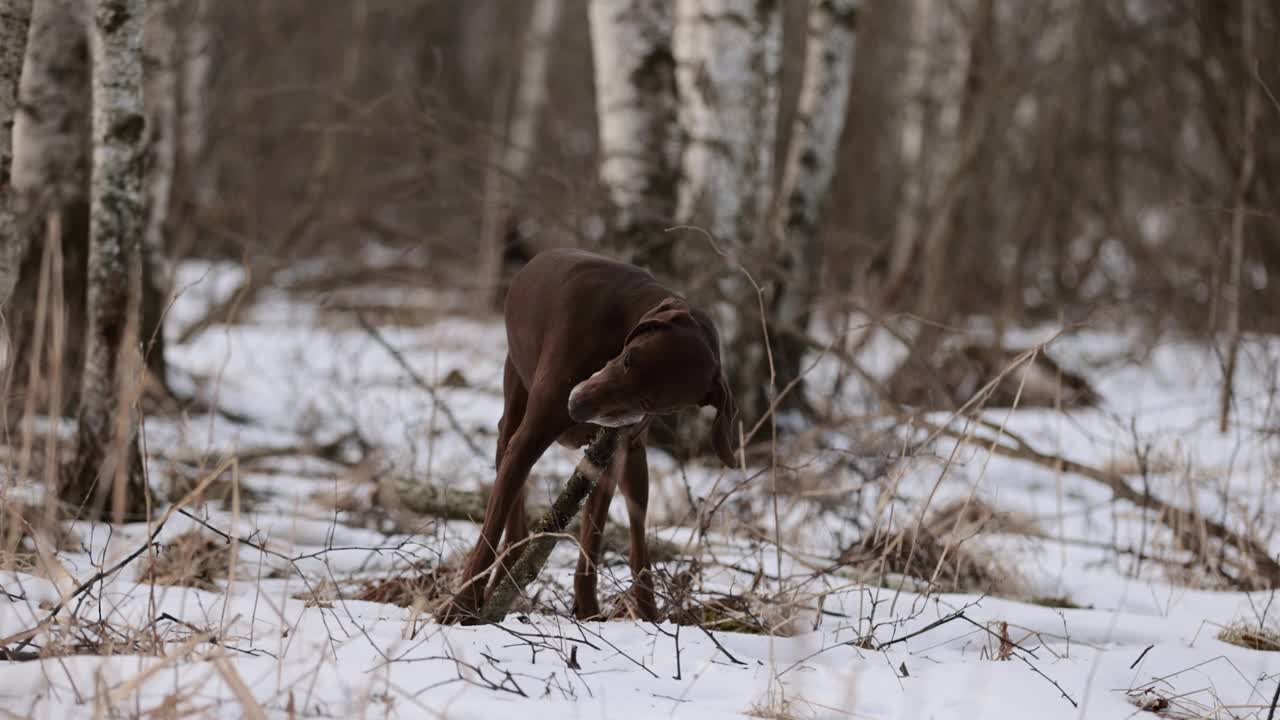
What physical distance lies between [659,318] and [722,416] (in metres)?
0.27

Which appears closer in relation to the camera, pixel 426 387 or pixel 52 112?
pixel 426 387

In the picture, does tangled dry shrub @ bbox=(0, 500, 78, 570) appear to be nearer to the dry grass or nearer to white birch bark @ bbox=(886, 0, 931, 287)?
the dry grass

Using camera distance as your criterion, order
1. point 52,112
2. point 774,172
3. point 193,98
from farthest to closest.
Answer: point 774,172 < point 193,98 < point 52,112

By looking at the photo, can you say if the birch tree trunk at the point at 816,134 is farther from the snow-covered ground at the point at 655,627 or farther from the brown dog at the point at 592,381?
the brown dog at the point at 592,381

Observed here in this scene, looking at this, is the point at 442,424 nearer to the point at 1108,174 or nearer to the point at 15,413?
the point at 15,413

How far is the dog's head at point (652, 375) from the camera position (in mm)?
2186

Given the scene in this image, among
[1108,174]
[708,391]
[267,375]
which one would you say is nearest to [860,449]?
[708,391]

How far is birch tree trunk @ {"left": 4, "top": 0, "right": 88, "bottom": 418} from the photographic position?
4746 millimetres

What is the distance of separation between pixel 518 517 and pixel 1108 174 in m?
9.51

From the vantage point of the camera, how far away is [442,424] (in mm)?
5871

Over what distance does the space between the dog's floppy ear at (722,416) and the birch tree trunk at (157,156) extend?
3.55 meters

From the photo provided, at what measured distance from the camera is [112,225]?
11.7ft

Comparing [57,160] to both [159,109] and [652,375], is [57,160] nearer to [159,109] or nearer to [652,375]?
[159,109]

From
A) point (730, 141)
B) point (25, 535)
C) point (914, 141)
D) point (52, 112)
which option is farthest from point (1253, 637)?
point (914, 141)
